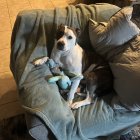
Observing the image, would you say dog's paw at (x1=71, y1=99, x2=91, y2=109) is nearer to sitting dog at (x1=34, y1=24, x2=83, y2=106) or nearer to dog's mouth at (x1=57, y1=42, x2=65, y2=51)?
sitting dog at (x1=34, y1=24, x2=83, y2=106)

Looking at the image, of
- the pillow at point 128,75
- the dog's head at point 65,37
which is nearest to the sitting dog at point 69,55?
the dog's head at point 65,37

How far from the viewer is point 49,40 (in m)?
1.60

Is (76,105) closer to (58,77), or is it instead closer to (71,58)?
(58,77)

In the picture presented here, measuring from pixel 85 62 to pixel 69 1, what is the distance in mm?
2037

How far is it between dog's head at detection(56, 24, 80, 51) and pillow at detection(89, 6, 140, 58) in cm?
14

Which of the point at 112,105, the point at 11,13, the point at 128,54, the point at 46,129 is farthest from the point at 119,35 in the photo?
the point at 11,13

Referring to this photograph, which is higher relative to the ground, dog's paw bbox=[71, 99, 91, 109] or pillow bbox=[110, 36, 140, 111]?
pillow bbox=[110, 36, 140, 111]

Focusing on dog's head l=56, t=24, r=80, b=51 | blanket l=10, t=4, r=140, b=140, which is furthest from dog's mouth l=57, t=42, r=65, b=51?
blanket l=10, t=4, r=140, b=140

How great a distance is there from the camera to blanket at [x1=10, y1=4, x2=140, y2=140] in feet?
4.35

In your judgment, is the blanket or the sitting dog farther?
the sitting dog

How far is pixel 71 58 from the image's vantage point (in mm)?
1563

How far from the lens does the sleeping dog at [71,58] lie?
4.86 ft

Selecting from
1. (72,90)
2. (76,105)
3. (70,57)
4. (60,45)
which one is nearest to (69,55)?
(70,57)

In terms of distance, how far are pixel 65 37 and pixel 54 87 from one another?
35 centimetres
